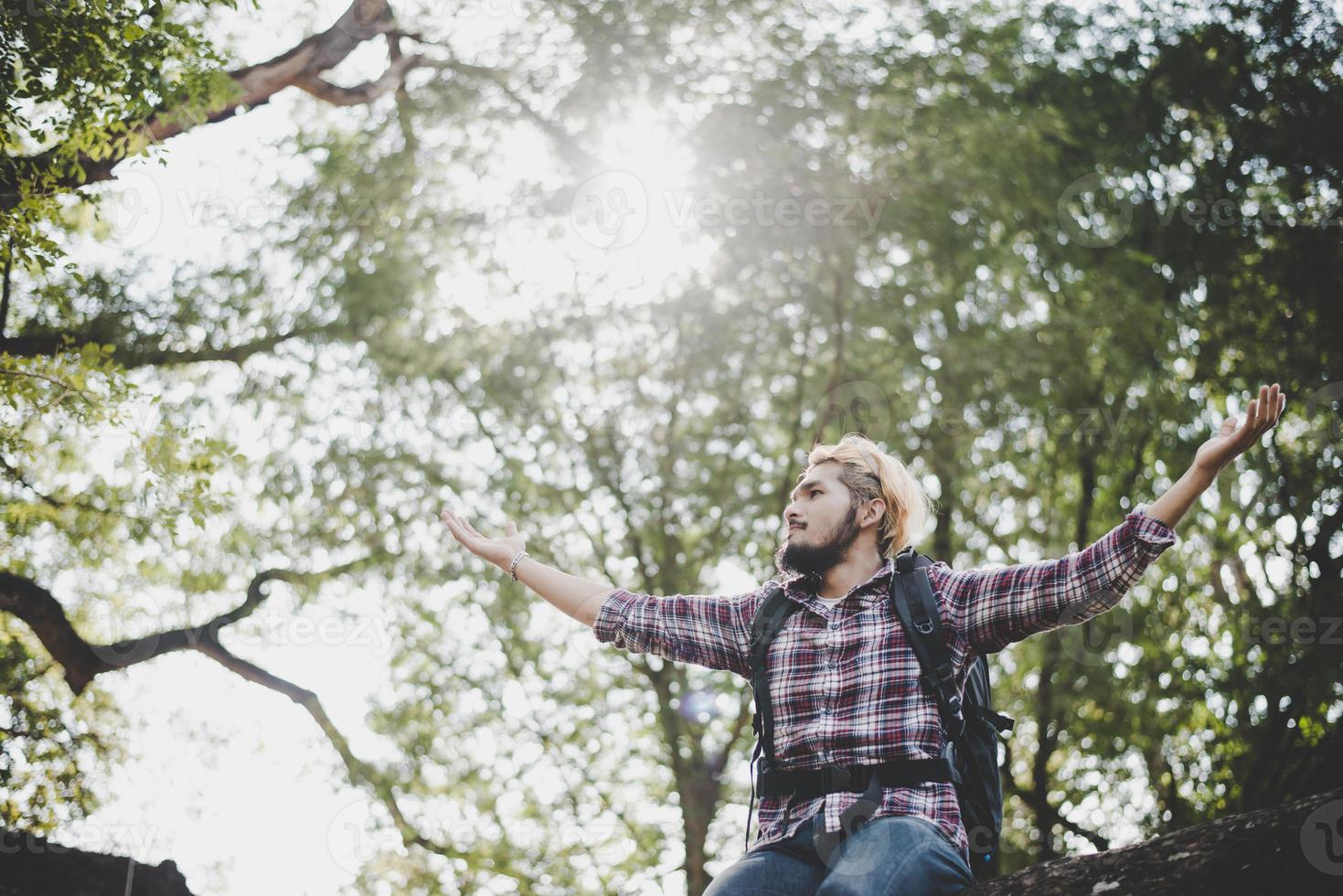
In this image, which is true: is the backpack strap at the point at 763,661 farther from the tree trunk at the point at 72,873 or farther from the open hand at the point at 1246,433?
the tree trunk at the point at 72,873

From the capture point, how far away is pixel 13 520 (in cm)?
901

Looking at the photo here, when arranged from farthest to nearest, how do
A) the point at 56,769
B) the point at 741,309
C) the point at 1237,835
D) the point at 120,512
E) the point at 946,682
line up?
the point at 741,309
the point at 120,512
the point at 56,769
the point at 946,682
the point at 1237,835

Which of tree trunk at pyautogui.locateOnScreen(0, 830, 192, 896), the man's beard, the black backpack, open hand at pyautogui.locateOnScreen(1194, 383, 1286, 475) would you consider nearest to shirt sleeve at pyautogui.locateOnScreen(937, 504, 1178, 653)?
the black backpack

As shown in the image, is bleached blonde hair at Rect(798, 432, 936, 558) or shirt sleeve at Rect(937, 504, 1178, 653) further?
bleached blonde hair at Rect(798, 432, 936, 558)

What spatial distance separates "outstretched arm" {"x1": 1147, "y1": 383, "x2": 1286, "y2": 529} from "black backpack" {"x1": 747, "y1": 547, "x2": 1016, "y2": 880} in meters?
0.77

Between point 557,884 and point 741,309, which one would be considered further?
point 557,884

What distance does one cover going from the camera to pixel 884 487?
400cm

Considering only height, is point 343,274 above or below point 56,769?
above

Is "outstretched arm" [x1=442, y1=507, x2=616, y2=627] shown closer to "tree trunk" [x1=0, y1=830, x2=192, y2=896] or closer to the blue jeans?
the blue jeans

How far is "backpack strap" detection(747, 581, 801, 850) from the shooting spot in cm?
343

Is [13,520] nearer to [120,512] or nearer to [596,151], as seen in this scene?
[120,512]

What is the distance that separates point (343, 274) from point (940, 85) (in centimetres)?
671

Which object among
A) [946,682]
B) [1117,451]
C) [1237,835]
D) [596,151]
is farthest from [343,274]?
[1237,835]

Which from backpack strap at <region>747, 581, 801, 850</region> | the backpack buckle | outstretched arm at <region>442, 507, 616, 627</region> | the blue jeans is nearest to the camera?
the blue jeans
